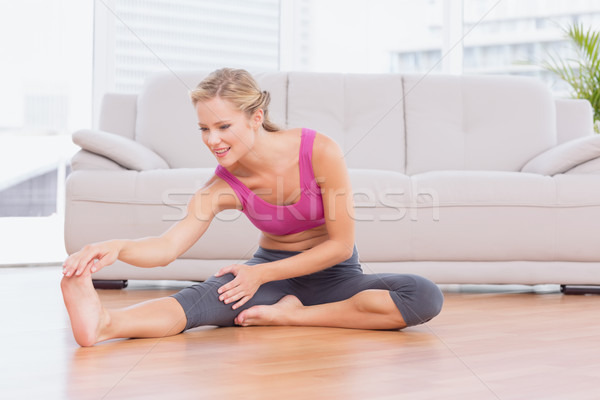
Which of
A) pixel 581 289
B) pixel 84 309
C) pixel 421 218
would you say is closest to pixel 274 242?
pixel 84 309

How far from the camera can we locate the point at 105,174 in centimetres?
279

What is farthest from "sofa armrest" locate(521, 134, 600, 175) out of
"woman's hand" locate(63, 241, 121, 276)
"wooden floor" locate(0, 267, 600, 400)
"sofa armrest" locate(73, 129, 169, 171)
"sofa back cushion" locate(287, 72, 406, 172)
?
"woman's hand" locate(63, 241, 121, 276)

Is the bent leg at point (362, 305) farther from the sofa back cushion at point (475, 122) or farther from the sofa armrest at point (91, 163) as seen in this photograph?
the sofa back cushion at point (475, 122)

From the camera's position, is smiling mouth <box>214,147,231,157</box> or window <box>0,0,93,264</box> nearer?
smiling mouth <box>214,147,231,157</box>

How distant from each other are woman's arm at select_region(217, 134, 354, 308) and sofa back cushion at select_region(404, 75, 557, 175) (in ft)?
5.08

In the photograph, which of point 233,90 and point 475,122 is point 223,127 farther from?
point 475,122

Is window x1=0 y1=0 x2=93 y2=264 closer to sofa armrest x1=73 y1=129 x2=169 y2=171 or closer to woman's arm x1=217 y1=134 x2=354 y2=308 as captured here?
sofa armrest x1=73 y1=129 x2=169 y2=171

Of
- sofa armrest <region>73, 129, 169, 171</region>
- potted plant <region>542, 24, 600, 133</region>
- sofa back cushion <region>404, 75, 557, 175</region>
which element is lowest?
sofa armrest <region>73, 129, 169, 171</region>

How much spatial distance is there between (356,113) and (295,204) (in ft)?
5.41

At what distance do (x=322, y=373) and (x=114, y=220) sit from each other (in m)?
1.61

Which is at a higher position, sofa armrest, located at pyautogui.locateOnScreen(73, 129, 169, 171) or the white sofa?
sofa armrest, located at pyautogui.locateOnScreen(73, 129, 169, 171)

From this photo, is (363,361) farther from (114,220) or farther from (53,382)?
(114,220)

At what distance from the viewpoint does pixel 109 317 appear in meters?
1.67

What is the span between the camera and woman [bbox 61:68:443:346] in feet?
5.71
